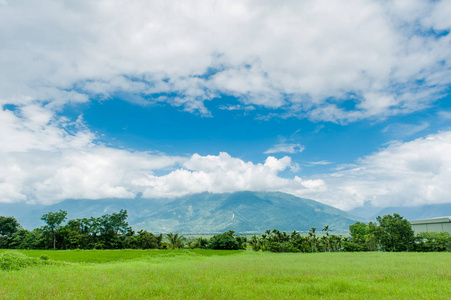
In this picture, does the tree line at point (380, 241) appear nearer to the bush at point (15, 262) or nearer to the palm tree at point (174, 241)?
the palm tree at point (174, 241)

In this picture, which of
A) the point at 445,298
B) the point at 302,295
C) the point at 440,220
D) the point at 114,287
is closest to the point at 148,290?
the point at 114,287

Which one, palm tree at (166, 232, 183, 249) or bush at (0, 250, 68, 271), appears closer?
bush at (0, 250, 68, 271)

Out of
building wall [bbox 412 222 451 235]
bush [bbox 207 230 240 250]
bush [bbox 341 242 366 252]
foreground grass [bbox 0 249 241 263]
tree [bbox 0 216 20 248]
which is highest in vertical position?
tree [bbox 0 216 20 248]

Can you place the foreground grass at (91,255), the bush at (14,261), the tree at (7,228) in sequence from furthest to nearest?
the tree at (7,228) < the foreground grass at (91,255) < the bush at (14,261)

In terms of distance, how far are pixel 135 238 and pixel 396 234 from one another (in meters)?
69.5

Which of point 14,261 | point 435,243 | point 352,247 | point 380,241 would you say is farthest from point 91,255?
point 435,243

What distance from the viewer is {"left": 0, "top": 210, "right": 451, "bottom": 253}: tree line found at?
61.0 m

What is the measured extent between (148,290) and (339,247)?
8129cm

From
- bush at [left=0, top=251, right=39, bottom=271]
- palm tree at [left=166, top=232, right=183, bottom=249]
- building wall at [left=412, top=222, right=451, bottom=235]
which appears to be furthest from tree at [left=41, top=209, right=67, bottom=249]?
building wall at [left=412, top=222, right=451, bottom=235]

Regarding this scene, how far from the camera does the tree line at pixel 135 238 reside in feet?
200

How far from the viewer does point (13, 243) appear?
197 feet

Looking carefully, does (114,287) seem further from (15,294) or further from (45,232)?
(45,232)

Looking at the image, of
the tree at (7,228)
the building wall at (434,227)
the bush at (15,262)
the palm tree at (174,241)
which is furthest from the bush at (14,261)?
the building wall at (434,227)

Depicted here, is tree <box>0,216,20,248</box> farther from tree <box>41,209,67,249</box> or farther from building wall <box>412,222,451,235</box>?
building wall <box>412,222,451,235</box>
